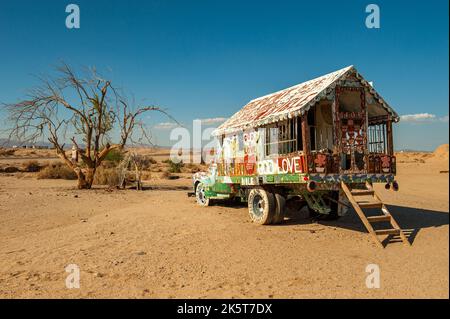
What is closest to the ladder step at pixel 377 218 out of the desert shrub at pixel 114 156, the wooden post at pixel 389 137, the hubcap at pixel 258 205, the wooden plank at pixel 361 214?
the wooden plank at pixel 361 214

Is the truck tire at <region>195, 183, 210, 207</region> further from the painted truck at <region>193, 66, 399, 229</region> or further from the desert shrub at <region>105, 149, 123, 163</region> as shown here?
the desert shrub at <region>105, 149, 123, 163</region>

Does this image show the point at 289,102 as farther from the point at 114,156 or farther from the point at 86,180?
the point at 114,156

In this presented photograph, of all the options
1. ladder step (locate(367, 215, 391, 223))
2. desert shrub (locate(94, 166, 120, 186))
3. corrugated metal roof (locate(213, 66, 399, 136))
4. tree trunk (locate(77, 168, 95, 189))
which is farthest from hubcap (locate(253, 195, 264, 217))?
desert shrub (locate(94, 166, 120, 186))

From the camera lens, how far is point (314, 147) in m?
12.1

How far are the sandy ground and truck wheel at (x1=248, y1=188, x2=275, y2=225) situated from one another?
1.10 ft

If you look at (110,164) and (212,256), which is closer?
(212,256)

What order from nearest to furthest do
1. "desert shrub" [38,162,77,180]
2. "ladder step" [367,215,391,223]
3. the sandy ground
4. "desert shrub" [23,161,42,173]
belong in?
1. the sandy ground
2. "ladder step" [367,215,391,223]
3. "desert shrub" [38,162,77,180]
4. "desert shrub" [23,161,42,173]

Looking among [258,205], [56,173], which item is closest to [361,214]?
[258,205]

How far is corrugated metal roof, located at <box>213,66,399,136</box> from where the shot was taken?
9.47 meters

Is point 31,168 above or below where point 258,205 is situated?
above

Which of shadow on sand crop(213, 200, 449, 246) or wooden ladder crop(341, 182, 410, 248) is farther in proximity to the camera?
shadow on sand crop(213, 200, 449, 246)

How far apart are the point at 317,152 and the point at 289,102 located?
1.89 meters
